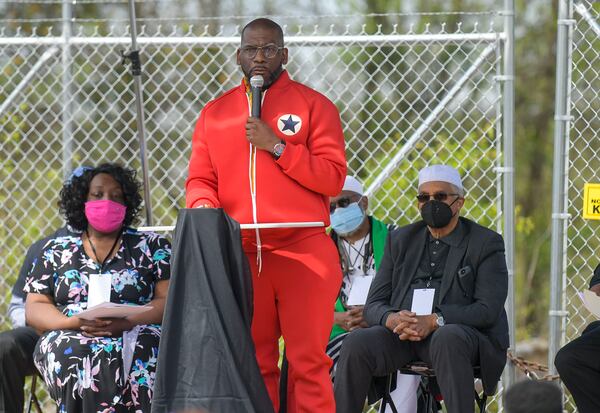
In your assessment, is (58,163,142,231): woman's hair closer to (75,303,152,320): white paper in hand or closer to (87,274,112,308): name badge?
(87,274,112,308): name badge

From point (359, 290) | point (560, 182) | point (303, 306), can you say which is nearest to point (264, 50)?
point (303, 306)

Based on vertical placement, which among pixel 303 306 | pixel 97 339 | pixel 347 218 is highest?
pixel 347 218

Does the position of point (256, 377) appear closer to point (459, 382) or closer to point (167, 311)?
point (167, 311)

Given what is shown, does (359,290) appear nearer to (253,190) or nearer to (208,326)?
(253,190)

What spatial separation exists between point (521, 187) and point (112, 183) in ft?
38.9

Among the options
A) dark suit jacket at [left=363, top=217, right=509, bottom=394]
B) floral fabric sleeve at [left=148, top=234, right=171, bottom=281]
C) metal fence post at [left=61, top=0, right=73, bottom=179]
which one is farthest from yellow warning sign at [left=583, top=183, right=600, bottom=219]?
metal fence post at [left=61, top=0, right=73, bottom=179]

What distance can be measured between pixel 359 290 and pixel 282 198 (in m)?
1.84

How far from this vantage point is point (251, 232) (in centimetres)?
462

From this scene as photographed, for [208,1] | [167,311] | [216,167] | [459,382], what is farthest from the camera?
[208,1]

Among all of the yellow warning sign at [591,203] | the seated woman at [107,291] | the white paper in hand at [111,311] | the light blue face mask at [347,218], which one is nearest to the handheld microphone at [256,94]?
the white paper in hand at [111,311]

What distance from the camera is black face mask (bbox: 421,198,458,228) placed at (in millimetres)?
5668

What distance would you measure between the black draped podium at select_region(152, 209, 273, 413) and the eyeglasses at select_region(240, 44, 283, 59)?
0.71 meters

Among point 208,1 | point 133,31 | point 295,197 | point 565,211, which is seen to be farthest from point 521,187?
point 295,197

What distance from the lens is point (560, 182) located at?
6523 mm
